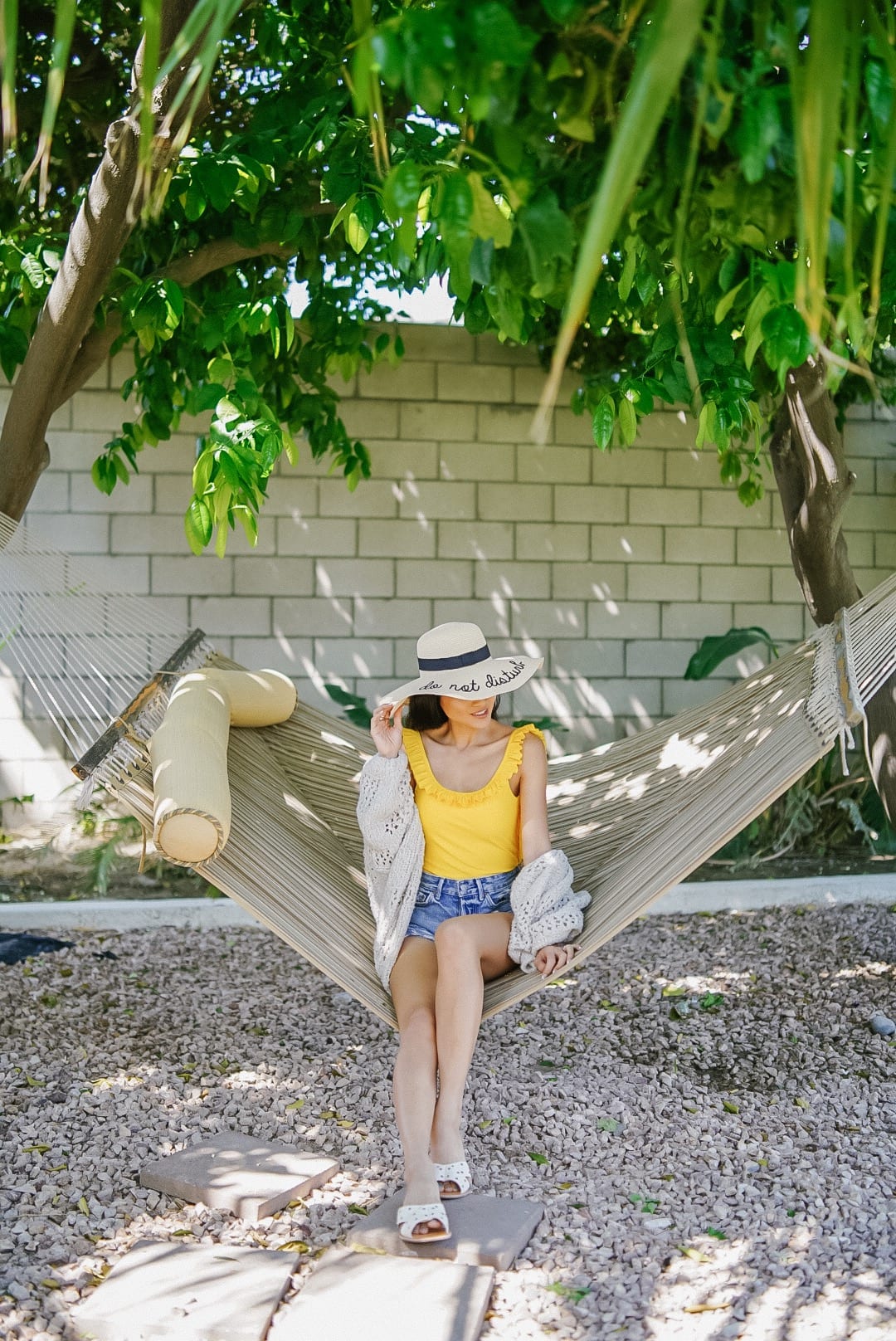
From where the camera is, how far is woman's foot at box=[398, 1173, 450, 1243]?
5.26 feet

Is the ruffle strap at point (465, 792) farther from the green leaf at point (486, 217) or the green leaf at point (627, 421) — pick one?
the green leaf at point (486, 217)

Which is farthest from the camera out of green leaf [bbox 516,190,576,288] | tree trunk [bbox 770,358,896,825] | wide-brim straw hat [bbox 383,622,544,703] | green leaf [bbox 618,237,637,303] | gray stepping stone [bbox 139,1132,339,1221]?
tree trunk [bbox 770,358,896,825]

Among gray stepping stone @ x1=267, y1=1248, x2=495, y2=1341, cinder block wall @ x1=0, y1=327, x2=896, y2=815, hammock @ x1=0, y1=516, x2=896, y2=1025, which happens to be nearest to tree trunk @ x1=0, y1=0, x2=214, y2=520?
hammock @ x1=0, y1=516, x2=896, y2=1025

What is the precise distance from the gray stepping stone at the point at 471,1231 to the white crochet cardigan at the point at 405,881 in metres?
0.33

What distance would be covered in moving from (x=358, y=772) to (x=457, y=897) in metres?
0.47

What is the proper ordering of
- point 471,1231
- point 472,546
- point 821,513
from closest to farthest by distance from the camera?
point 471,1231
point 821,513
point 472,546

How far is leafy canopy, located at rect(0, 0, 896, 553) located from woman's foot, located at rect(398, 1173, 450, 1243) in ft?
3.14

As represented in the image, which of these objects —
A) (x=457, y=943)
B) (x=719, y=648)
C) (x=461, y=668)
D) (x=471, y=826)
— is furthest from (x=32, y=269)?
(x=719, y=648)

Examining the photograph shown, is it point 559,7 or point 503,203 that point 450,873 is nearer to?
point 503,203

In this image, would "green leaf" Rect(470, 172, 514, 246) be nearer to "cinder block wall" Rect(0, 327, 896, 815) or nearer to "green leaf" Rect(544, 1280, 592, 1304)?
"green leaf" Rect(544, 1280, 592, 1304)

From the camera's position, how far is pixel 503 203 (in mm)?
1514

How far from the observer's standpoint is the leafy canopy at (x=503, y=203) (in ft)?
2.61

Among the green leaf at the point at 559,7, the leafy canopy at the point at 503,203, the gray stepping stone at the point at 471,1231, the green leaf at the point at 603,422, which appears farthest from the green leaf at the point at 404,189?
the gray stepping stone at the point at 471,1231

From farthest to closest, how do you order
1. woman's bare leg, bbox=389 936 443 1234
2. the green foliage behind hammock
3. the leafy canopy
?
the green foliage behind hammock < woman's bare leg, bbox=389 936 443 1234 < the leafy canopy
